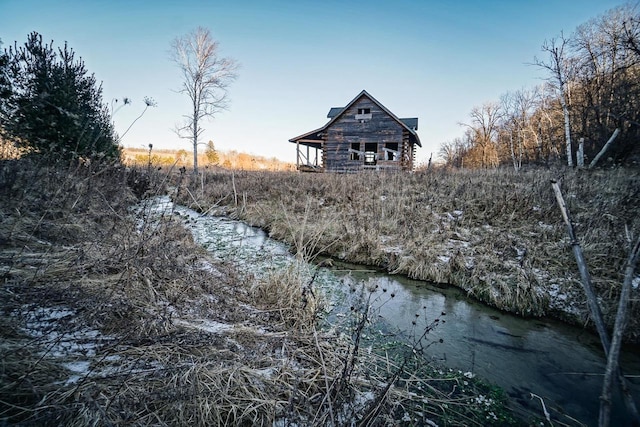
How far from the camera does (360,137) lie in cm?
1867

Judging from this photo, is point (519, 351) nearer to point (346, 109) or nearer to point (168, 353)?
point (168, 353)

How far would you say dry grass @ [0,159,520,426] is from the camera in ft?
4.89

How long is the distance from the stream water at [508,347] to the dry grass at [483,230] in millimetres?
463

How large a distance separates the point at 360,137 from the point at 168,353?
721 inches

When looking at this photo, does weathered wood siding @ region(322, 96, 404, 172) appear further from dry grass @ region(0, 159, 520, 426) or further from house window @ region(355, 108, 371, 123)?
dry grass @ region(0, 159, 520, 426)

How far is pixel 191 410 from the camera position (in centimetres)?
159

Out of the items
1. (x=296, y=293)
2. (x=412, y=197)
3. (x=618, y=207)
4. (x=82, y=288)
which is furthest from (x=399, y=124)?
(x=82, y=288)

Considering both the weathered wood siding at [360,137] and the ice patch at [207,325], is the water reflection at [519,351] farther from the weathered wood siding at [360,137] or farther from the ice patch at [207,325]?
the weathered wood siding at [360,137]

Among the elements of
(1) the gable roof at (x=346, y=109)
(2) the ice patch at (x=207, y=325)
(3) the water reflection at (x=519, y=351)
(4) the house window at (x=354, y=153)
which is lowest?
(3) the water reflection at (x=519, y=351)

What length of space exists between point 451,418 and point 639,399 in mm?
2171

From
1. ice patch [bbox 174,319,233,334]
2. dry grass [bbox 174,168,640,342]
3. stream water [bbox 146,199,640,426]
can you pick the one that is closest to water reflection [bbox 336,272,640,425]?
stream water [bbox 146,199,640,426]

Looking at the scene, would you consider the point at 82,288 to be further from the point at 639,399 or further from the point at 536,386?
the point at 639,399

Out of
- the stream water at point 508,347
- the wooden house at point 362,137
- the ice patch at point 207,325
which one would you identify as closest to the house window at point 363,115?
the wooden house at point 362,137

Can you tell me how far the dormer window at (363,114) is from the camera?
18373 mm
